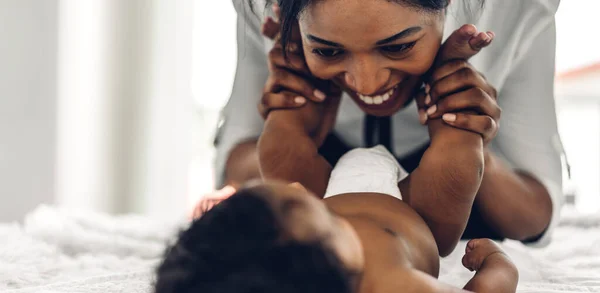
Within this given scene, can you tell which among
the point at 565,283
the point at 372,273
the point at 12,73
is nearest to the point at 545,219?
the point at 565,283

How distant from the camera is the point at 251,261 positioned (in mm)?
529

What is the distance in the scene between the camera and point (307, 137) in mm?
926

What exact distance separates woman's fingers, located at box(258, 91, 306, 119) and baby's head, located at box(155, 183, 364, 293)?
1.25 ft

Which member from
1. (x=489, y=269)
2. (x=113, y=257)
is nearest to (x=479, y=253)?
(x=489, y=269)

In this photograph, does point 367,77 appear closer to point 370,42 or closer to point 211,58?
point 370,42

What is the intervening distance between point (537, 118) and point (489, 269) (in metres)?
0.44

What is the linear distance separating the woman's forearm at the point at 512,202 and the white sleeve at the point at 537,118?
2 centimetres

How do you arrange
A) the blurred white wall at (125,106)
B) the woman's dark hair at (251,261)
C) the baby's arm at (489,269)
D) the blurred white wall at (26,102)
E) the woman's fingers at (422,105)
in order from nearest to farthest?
1. the woman's dark hair at (251,261)
2. the baby's arm at (489,269)
3. the woman's fingers at (422,105)
4. the blurred white wall at (26,102)
5. the blurred white wall at (125,106)

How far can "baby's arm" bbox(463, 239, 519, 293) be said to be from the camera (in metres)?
0.67

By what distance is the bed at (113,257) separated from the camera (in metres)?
0.81

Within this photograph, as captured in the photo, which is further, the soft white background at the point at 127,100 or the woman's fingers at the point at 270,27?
the soft white background at the point at 127,100

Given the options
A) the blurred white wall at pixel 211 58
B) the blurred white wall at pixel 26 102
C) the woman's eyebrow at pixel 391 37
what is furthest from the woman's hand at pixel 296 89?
the blurred white wall at pixel 211 58

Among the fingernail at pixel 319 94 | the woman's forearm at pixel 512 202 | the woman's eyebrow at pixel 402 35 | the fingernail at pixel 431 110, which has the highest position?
the woman's eyebrow at pixel 402 35

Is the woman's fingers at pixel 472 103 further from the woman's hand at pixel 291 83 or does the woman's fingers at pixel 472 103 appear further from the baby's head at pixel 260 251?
the baby's head at pixel 260 251
